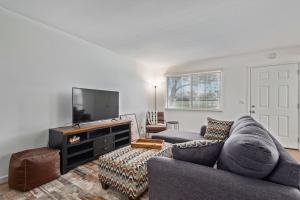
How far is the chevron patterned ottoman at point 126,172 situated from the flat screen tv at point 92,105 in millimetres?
1178

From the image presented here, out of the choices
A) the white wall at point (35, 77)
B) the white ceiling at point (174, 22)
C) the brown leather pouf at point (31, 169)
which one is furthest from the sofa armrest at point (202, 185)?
the white wall at point (35, 77)

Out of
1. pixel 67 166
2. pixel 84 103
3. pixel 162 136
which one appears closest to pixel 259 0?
pixel 162 136

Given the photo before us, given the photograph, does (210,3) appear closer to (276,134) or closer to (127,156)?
(127,156)

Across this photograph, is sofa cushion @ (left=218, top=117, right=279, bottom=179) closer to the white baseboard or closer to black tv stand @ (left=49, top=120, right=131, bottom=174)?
black tv stand @ (left=49, top=120, right=131, bottom=174)

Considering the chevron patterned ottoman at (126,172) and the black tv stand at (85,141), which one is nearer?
the chevron patterned ottoman at (126,172)

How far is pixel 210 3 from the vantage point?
1.95 meters

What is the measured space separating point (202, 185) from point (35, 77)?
2.72m

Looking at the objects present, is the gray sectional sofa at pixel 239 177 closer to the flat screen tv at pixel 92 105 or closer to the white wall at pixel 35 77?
the flat screen tv at pixel 92 105

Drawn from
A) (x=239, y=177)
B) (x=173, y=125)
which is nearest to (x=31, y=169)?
(x=239, y=177)

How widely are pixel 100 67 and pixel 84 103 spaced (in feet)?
3.54

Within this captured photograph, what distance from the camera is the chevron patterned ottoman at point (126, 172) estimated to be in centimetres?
165

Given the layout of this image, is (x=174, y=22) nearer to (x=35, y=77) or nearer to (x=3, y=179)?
(x=35, y=77)

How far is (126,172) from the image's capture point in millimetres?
1684

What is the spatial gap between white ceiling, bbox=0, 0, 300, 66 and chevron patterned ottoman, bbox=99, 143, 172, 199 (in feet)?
6.25
